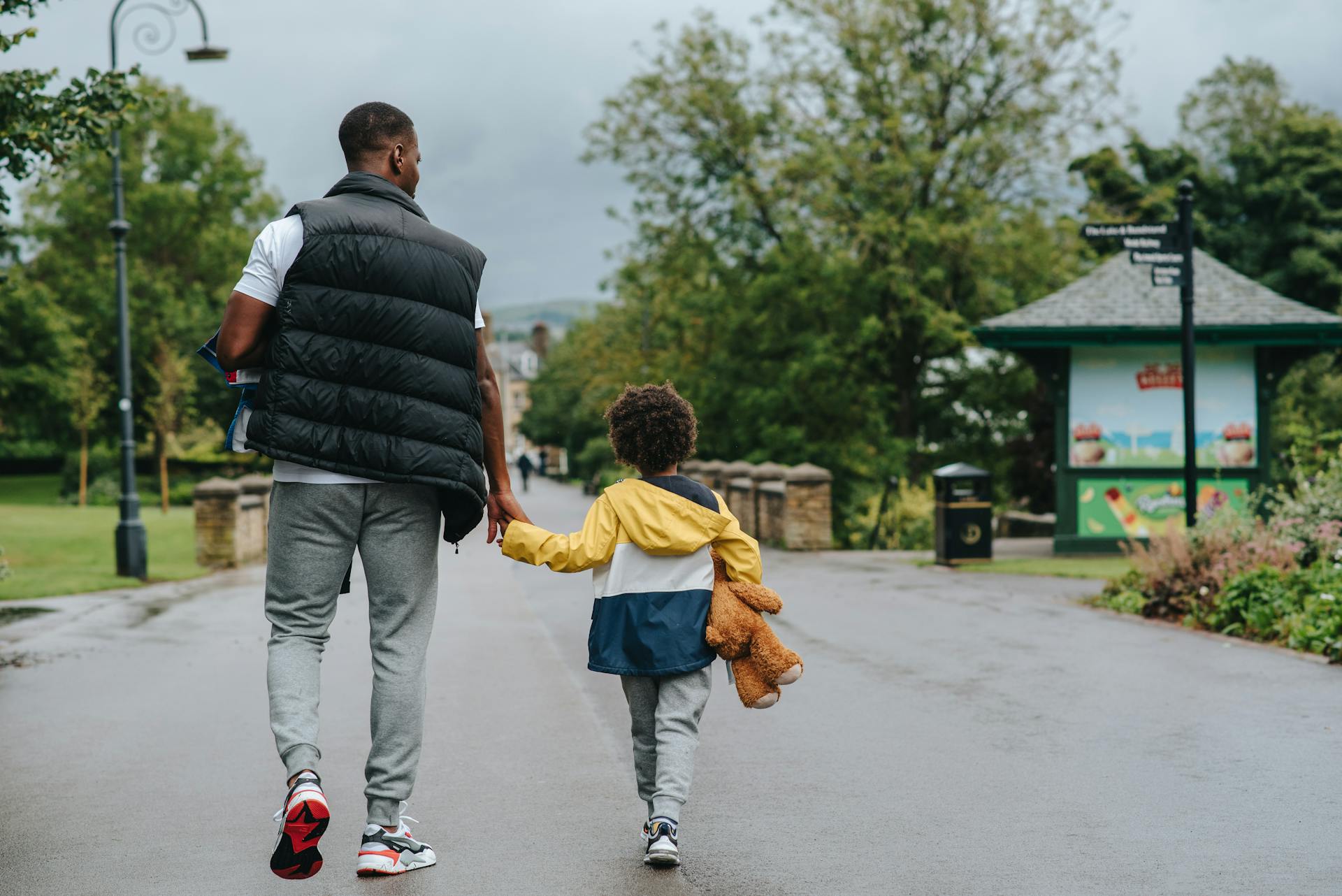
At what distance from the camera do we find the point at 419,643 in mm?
3885

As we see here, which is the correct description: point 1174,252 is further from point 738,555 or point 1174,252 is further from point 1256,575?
point 738,555

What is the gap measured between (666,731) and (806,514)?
16.3m

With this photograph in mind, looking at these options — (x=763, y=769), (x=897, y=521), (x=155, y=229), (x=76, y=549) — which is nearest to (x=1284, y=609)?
(x=763, y=769)

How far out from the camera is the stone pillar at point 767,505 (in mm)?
21531

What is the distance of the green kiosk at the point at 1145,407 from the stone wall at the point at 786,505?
12.6 feet

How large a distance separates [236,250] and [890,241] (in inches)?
1376

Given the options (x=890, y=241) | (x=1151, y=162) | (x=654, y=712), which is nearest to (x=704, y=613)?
(x=654, y=712)

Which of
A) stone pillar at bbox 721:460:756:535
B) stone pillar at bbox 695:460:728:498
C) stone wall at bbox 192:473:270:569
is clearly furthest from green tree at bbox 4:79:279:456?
stone wall at bbox 192:473:270:569

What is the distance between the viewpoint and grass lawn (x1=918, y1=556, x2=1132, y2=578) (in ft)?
49.2

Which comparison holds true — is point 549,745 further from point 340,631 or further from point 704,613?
point 340,631

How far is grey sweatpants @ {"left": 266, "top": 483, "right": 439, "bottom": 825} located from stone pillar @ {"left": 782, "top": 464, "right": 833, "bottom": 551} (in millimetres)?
16547

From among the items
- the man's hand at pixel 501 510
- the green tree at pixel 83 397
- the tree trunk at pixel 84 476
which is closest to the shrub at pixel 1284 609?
the man's hand at pixel 501 510

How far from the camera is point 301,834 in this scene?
340 cm

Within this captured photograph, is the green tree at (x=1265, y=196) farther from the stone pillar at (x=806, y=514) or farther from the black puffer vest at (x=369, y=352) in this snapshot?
the black puffer vest at (x=369, y=352)
